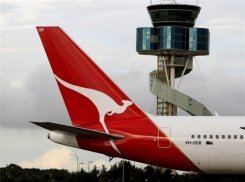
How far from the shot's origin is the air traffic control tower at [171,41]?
433 feet

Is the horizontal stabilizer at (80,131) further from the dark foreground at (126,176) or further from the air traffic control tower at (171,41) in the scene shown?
the air traffic control tower at (171,41)

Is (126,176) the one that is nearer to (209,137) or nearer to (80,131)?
(209,137)

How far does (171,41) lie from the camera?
13362cm

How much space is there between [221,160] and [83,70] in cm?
891

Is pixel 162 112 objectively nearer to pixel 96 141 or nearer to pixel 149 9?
pixel 149 9

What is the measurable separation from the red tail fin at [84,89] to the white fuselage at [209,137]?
2.18 meters

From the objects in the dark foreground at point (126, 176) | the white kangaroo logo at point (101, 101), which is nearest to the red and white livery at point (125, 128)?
the white kangaroo logo at point (101, 101)

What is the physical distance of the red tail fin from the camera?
48875 millimetres

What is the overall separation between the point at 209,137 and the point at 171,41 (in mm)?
86199

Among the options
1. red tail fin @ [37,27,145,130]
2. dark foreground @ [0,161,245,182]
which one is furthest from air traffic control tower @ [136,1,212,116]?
red tail fin @ [37,27,145,130]

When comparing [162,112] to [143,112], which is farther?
[162,112]

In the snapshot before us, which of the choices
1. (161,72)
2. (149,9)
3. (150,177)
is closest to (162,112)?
(161,72)

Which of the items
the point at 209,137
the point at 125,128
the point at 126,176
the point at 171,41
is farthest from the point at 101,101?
the point at 171,41

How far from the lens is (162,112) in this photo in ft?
424
